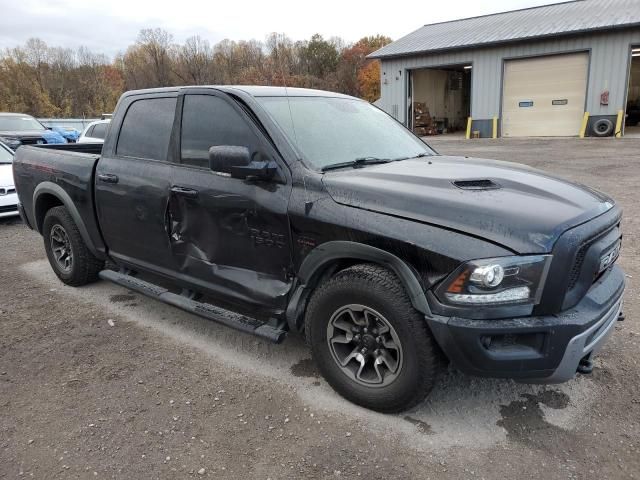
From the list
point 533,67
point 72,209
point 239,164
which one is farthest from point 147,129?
point 533,67

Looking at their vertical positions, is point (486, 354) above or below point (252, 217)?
below

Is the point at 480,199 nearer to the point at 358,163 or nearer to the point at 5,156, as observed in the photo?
the point at 358,163

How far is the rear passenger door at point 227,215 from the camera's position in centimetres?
321

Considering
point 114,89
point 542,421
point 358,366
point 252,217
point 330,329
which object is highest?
point 114,89

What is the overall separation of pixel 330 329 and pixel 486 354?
0.94 m

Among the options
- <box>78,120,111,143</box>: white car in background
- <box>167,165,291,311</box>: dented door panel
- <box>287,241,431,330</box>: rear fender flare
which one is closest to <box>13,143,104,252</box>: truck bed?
<box>167,165,291,311</box>: dented door panel

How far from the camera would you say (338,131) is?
11.9ft

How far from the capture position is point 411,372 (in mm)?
2723

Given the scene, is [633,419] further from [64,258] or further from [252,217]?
[64,258]

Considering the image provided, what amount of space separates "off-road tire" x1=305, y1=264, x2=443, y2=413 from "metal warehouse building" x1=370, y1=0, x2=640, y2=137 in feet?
68.5

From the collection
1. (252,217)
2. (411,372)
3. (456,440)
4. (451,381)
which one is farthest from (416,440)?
(252,217)

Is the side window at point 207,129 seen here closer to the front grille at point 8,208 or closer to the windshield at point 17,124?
the front grille at point 8,208

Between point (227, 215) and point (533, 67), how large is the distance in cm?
2191

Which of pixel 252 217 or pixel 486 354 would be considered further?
pixel 252 217
